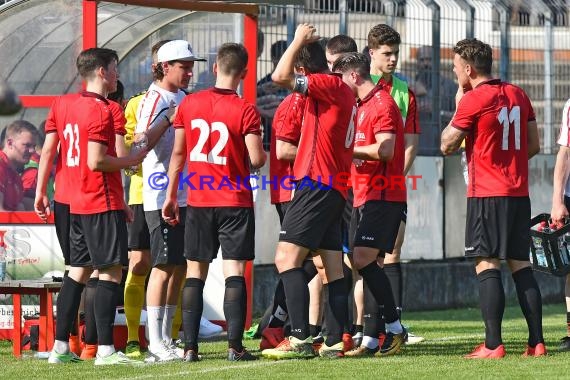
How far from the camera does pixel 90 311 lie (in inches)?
375

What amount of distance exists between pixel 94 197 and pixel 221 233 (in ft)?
2.94

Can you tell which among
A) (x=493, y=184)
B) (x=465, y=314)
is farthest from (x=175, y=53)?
(x=465, y=314)

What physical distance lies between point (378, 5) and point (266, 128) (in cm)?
201

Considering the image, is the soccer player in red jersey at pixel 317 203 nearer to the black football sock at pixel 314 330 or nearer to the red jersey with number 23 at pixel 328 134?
the red jersey with number 23 at pixel 328 134

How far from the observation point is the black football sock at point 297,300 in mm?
9211

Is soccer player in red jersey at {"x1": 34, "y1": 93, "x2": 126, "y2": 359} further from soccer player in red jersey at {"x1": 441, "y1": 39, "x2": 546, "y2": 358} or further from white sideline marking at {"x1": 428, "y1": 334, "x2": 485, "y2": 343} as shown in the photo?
white sideline marking at {"x1": 428, "y1": 334, "x2": 485, "y2": 343}

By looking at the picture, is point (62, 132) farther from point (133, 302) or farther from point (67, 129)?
point (133, 302)

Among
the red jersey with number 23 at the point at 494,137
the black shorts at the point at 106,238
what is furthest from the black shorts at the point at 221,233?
the red jersey with number 23 at the point at 494,137

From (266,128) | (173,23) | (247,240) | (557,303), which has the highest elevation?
(173,23)

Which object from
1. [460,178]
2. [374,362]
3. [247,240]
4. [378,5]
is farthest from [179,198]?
[460,178]

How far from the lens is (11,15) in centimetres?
1202

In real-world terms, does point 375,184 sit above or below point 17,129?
below

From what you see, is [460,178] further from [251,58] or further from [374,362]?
[374,362]

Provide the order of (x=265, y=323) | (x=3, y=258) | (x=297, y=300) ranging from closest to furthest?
(x=297, y=300)
(x=265, y=323)
(x=3, y=258)
